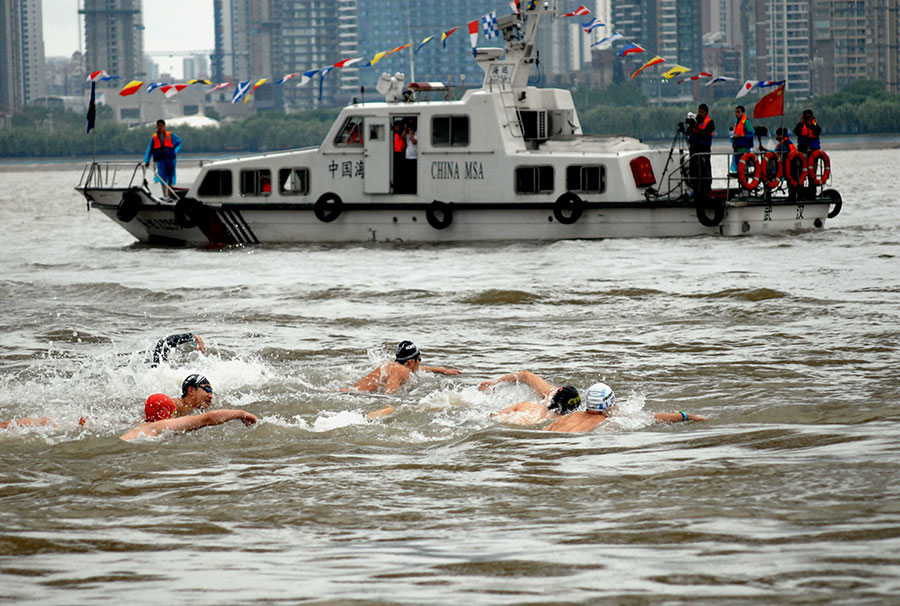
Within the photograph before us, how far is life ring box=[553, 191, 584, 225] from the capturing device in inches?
936

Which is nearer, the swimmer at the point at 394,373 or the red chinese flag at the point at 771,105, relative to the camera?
the swimmer at the point at 394,373

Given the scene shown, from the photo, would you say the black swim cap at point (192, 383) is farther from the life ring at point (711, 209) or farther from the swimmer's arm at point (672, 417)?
the life ring at point (711, 209)

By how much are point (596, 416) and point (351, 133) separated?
A: 49.2 ft

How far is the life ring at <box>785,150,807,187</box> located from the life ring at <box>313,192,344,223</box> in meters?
8.26

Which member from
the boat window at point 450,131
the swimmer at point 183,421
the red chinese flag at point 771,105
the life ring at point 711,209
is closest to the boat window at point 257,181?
the boat window at point 450,131

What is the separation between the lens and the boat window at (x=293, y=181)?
83.2 feet

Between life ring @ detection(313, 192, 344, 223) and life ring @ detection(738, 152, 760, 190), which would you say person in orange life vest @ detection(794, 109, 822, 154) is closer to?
life ring @ detection(738, 152, 760, 190)

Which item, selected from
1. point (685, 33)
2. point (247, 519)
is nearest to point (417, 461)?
point (247, 519)

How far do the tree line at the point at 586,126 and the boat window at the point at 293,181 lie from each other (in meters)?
70.7

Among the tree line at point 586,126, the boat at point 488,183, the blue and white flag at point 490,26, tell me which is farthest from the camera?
the tree line at point 586,126

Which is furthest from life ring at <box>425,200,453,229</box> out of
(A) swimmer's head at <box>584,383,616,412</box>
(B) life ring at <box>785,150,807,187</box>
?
(A) swimmer's head at <box>584,383,616,412</box>

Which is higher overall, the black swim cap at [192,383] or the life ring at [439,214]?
the life ring at [439,214]

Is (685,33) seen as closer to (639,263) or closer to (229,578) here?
(639,263)

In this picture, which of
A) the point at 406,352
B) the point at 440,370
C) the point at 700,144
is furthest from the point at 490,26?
the point at 406,352
